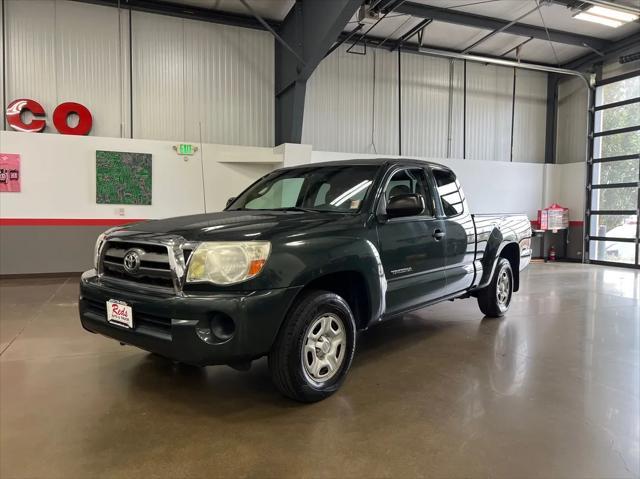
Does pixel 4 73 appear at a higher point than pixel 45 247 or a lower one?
higher

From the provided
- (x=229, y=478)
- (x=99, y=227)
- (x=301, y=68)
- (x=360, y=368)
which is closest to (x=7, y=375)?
(x=229, y=478)

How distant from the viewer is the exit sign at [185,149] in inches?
344

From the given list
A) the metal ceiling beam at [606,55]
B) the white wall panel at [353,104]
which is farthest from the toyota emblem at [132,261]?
the metal ceiling beam at [606,55]

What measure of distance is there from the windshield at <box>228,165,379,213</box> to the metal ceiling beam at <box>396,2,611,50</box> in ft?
21.2

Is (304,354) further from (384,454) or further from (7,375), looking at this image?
(7,375)

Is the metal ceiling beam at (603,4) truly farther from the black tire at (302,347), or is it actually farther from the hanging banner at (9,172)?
the hanging banner at (9,172)

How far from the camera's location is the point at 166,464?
206 centimetres

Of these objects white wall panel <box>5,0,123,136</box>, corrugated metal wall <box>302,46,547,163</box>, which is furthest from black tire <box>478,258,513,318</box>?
white wall panel <box>5,0,123,136</box>

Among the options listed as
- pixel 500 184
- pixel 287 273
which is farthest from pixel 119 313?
pixel 500 184

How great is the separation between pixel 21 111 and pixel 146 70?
2349mm

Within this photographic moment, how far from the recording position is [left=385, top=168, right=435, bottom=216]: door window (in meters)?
3.49

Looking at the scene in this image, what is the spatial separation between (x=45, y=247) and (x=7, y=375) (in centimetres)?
574

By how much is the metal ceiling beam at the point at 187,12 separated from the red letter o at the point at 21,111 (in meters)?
2.20

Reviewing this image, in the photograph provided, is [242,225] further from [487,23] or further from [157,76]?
[487,23]
